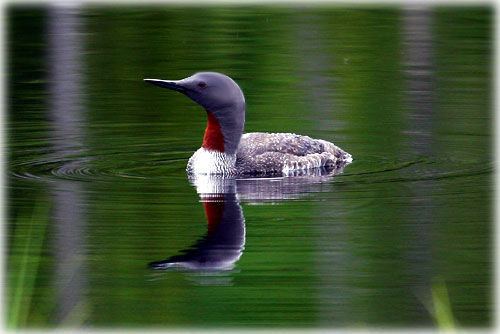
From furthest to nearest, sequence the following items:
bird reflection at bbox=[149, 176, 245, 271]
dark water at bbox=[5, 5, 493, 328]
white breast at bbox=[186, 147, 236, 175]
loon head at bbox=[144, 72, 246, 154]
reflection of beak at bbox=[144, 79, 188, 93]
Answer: white breast at bbox=[186, 147, 236, 175]
loon head at bbox=[144, 72, 246, 154]
reflection of beak at bbox=[144, 79, 188, 93]
bird reflection at bbox=[149, 176, 245, 271]
dark water at bbox=[5, 5, 493, 328]

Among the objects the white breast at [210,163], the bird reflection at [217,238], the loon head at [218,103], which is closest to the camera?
the bird reflection at [217,238]

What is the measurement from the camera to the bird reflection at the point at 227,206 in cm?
682

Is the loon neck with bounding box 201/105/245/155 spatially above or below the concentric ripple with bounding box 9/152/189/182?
above

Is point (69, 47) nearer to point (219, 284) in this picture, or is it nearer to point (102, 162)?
point (102, 162)

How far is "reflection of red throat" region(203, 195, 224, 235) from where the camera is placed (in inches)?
302

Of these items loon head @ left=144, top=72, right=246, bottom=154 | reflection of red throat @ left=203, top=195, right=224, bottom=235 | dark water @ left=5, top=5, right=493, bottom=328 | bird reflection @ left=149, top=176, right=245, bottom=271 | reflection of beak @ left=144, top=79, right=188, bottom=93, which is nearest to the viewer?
dark water @ left=5, top=5, right=493, bottom=328

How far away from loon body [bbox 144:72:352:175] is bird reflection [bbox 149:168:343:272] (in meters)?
0.12

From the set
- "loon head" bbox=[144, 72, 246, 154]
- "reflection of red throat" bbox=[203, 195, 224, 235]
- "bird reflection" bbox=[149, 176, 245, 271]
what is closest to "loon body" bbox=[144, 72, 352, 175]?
"loon head" bbox=[144, 72, 246, 154]

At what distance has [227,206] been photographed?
822 cm

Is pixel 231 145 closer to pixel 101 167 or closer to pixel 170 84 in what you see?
pixel 170 84

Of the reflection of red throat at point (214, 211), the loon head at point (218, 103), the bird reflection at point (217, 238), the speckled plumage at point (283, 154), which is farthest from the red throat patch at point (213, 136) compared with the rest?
the reflection of red throat at point (214, 211)

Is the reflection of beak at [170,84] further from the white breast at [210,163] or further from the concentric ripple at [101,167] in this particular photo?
the concentric ripple at [101,167]

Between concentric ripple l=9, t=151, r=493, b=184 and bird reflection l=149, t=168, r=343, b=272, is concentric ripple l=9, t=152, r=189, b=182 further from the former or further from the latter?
bird reflection l=149, t=168, r=343, b=272

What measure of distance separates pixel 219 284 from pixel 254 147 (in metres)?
3.28
